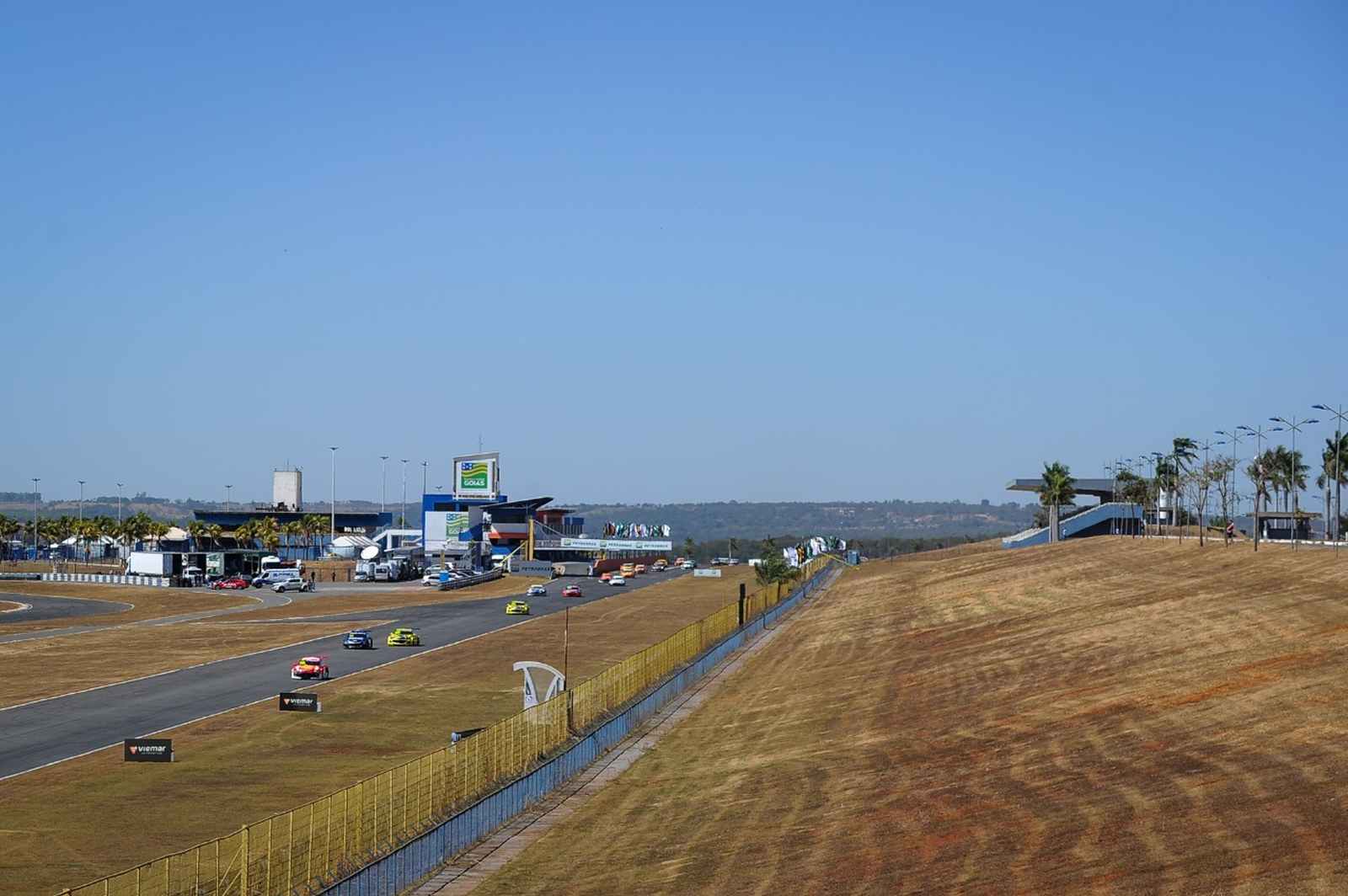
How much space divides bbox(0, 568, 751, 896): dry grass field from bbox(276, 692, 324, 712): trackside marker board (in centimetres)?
79

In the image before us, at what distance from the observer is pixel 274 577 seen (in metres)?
164

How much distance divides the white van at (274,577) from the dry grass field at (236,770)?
79.2 metres

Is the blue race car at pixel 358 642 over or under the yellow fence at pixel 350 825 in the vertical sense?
under

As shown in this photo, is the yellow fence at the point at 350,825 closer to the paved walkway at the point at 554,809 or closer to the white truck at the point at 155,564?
the paved walkway at the point at 554,809

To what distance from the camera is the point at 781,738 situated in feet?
165

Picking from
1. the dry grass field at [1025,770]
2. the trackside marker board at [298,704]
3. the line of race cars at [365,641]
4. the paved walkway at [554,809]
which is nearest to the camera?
the dry grass field at [1025,770]

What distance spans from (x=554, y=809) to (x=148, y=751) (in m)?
18.6

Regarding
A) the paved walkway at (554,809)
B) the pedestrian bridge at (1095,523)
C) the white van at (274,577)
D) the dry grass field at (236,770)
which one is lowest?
the dry grass field at (236,770)

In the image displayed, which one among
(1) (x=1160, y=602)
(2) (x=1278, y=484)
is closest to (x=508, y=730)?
(1) (x=1160, y=602)

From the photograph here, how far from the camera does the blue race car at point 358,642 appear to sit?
9262 cm

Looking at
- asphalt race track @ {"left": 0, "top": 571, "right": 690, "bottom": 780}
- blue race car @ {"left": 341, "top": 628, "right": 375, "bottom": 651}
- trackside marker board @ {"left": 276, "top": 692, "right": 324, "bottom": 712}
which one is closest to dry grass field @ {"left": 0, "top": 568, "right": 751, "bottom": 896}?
trackside marker board @ {"left": 276, "top": 692, "right": 324, "bottom": 712}

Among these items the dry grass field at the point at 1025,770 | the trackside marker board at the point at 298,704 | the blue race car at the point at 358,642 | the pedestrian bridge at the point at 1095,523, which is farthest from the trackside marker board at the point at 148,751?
the pedestrian bridge at the point at 1095,523

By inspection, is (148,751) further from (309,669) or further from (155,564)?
(155,564)

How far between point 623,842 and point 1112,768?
534 inches
